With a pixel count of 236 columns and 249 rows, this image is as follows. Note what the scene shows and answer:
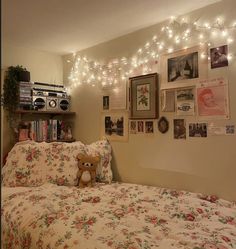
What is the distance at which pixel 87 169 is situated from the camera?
2.60 metres

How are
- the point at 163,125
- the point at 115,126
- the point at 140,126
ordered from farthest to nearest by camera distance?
the point at 115,126, the point at 140,126, the point at 163,125

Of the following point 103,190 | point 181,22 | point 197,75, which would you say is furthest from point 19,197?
point 181,22

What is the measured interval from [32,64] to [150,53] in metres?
1.52

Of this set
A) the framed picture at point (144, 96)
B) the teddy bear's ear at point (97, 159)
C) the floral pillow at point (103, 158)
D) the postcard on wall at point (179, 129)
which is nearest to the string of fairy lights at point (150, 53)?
the framed picture at point (144, 96)

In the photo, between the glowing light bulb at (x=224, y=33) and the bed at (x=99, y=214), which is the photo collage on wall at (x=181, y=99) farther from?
the bed at (x=99, y=214)

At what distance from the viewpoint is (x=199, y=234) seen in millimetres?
1452

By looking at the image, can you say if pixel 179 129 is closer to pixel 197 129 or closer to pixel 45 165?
pixel 197 129

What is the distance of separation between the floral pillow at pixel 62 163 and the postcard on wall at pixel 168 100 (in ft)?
3.10

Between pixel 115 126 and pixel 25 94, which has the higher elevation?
pixel 25 94

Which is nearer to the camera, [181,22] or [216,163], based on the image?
[216,163]

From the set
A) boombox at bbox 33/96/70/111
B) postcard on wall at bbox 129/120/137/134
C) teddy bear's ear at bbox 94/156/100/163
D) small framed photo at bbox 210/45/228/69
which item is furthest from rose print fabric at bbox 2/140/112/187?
small framed photo at bbox 210/45/228/69

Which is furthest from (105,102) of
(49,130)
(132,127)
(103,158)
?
(49,130)

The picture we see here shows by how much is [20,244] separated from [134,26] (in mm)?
2113

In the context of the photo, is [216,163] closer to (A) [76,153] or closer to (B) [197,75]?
Answer: (B) [197,75]
